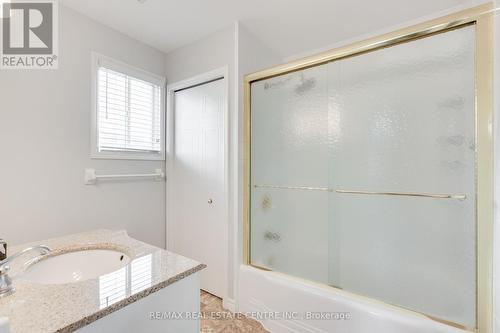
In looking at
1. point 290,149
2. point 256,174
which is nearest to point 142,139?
point 256,174

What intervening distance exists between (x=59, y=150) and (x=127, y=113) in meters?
0.61

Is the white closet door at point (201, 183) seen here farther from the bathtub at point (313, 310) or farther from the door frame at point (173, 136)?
the bathtub at point (313, 310)

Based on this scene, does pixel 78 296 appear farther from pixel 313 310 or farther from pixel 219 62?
pixel 219 62

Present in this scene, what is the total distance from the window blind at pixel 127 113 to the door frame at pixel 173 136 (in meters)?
0.10

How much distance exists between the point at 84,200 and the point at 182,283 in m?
1.25

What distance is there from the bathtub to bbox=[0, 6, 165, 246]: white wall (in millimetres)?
1204

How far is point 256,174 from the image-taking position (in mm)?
1962

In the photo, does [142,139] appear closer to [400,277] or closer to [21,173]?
[21,173]

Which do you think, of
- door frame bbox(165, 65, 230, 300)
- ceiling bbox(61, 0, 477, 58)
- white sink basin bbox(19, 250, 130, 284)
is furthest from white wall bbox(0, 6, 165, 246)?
white sink basin bbox(19, 250, 130, 284)

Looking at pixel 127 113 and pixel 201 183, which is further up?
pixel 127 113

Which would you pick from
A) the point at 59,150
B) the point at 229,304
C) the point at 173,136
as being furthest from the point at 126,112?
the point at 229,304

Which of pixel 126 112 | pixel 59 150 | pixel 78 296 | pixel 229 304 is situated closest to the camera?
pixel 78 296

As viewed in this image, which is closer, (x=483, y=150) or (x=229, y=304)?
(x=483, y=150)

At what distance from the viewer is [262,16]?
1.80 metres
